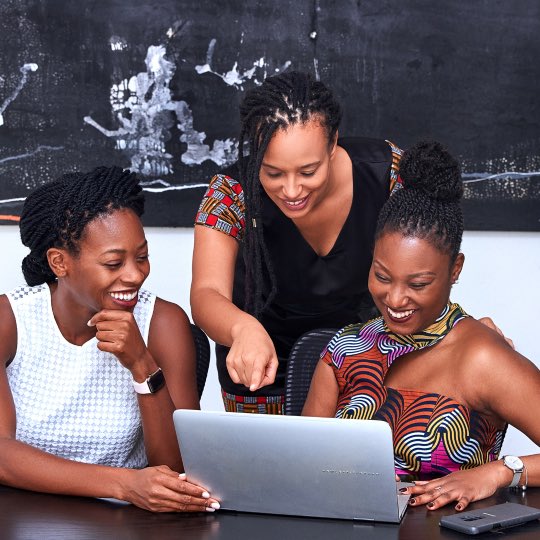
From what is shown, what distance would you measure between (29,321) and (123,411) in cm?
30


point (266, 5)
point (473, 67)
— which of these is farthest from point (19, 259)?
point (473, 67)

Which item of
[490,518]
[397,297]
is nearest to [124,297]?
[397,297]

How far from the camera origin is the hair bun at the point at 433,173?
2047mm

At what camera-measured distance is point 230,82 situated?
350 centimetres

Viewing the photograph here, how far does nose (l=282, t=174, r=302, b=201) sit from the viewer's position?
6.67ft

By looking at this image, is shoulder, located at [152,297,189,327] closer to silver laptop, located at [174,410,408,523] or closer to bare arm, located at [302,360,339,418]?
bare arm, located at [302,360,339,418]

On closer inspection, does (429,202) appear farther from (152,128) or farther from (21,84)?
(21,84)

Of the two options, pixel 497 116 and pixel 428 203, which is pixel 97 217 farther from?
pixel 497 116

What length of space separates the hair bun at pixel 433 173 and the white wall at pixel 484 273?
1527 millimetres

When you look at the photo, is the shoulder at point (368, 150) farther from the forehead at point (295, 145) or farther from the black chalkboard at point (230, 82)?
the black chalkboard at point (230, 82)

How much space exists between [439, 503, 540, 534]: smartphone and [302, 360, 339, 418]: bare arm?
0.55 m

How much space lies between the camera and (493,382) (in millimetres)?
1893

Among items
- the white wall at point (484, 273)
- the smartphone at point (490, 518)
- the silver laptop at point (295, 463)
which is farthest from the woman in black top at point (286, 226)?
the white wall at point (484, 273)

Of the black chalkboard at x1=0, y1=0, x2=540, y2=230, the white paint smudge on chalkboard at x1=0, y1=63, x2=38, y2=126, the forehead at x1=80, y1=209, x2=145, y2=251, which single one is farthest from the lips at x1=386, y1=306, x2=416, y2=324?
the white paint smudge on chalkboard at x1=0, y1=63, x2=38, y2=126
